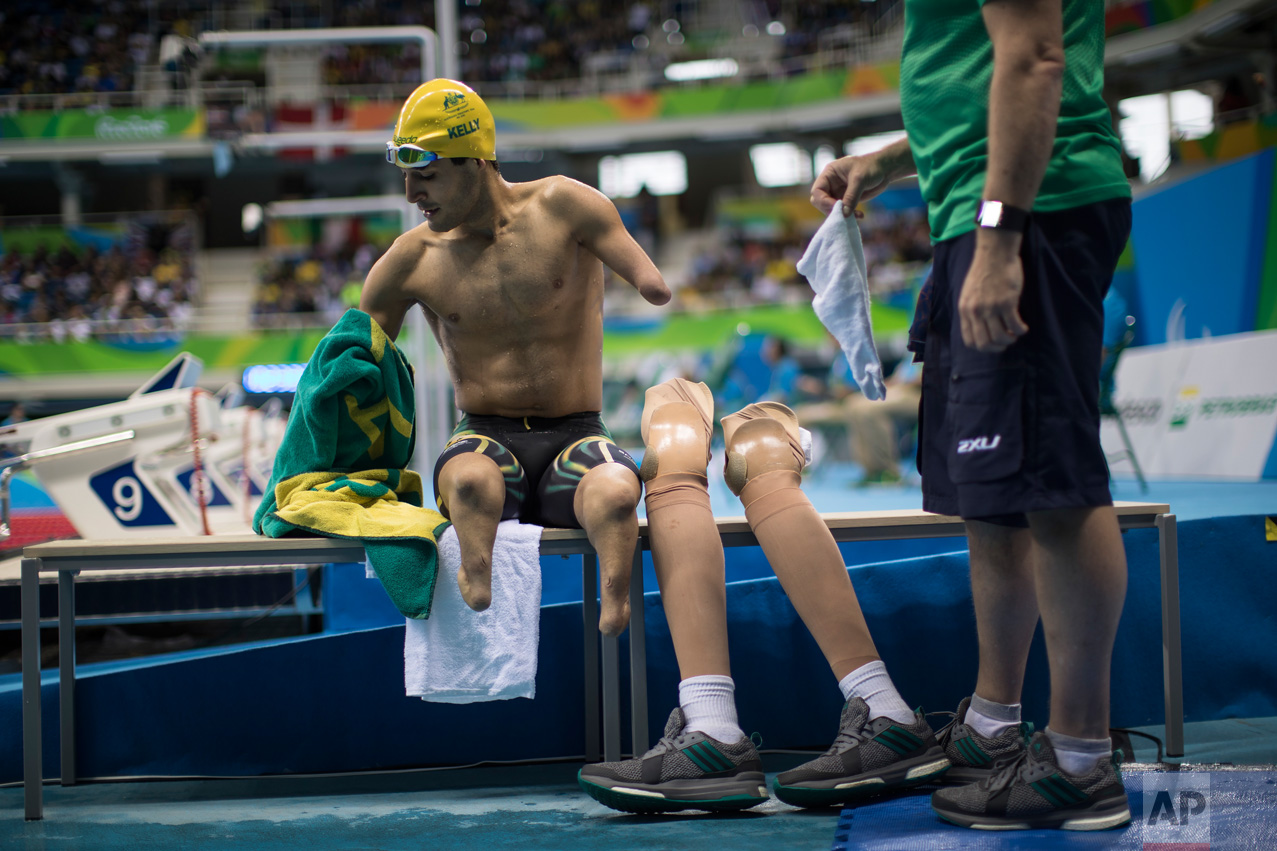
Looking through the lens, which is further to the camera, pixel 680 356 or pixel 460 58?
pixel 460 58

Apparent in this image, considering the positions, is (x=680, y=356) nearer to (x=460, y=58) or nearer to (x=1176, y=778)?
(x=460, y=58)

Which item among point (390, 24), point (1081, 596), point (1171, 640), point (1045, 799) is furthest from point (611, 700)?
point (390, 24)

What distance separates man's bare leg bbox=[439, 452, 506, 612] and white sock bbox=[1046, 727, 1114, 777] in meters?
1.02

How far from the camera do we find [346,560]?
6.74 ft

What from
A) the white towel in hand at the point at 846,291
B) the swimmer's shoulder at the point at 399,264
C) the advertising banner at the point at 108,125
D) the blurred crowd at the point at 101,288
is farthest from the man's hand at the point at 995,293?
the advertising banner at the point at 108,125

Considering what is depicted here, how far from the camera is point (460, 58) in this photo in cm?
2242

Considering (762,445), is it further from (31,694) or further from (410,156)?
(31,694)

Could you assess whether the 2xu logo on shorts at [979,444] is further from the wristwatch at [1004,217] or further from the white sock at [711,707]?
the white sock at [711,707]

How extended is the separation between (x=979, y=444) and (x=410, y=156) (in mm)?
1254

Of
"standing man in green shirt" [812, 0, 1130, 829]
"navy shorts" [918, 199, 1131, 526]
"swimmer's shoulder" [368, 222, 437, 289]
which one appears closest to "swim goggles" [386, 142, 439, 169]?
"swimmer's shoulder" [368, 222, 437, 289]

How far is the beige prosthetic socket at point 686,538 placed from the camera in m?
1.82

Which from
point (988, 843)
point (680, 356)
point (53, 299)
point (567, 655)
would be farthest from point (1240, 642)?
point (53, 299)

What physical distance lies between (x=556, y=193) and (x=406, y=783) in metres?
1.34

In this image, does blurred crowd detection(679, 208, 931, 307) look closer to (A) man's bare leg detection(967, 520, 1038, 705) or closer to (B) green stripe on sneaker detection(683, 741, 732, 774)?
(A) man's bare leg detection(967, 520, 1038, 705)
